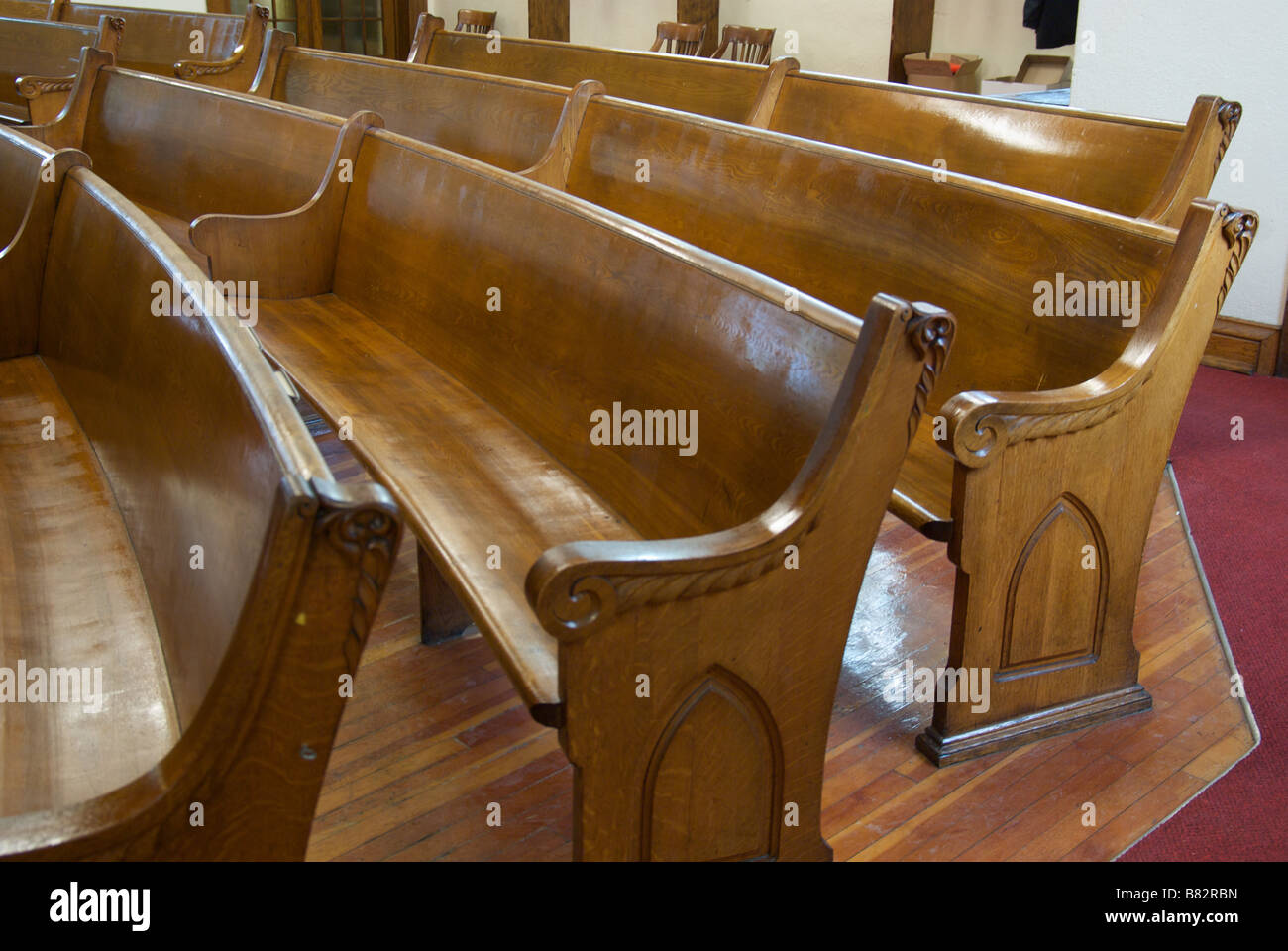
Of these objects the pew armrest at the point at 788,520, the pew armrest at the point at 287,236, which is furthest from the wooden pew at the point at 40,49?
the pew armrest at the point at 788,520

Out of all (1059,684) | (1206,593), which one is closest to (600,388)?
(1059,684)

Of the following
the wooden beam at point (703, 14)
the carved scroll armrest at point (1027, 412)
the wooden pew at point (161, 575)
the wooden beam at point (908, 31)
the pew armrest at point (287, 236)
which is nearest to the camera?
the wooden pew at point (161, 575)

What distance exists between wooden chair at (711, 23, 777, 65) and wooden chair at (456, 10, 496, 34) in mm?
2180

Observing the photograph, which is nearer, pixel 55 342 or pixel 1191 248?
pixel 1191 248

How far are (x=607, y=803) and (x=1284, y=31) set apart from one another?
3519 mm

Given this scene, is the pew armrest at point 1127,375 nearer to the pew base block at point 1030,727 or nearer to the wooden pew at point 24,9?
the pew base block at point 1030,727

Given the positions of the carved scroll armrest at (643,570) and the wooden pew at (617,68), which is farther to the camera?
the wooden pew at (617,68)

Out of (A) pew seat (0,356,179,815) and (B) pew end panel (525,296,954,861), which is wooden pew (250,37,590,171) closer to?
(A) pew seat (0,356,179,815)

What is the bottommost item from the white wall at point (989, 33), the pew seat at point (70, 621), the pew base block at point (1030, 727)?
the pew base block at point (1030, 727)

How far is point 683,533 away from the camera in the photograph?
1.76 metres

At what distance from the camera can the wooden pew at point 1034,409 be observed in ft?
6.36

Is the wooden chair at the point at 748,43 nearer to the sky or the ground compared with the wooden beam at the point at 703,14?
nearer to the ground

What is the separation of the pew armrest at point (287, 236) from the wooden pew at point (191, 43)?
222 centimetres

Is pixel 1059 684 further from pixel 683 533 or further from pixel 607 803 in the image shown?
pixel 607 803
